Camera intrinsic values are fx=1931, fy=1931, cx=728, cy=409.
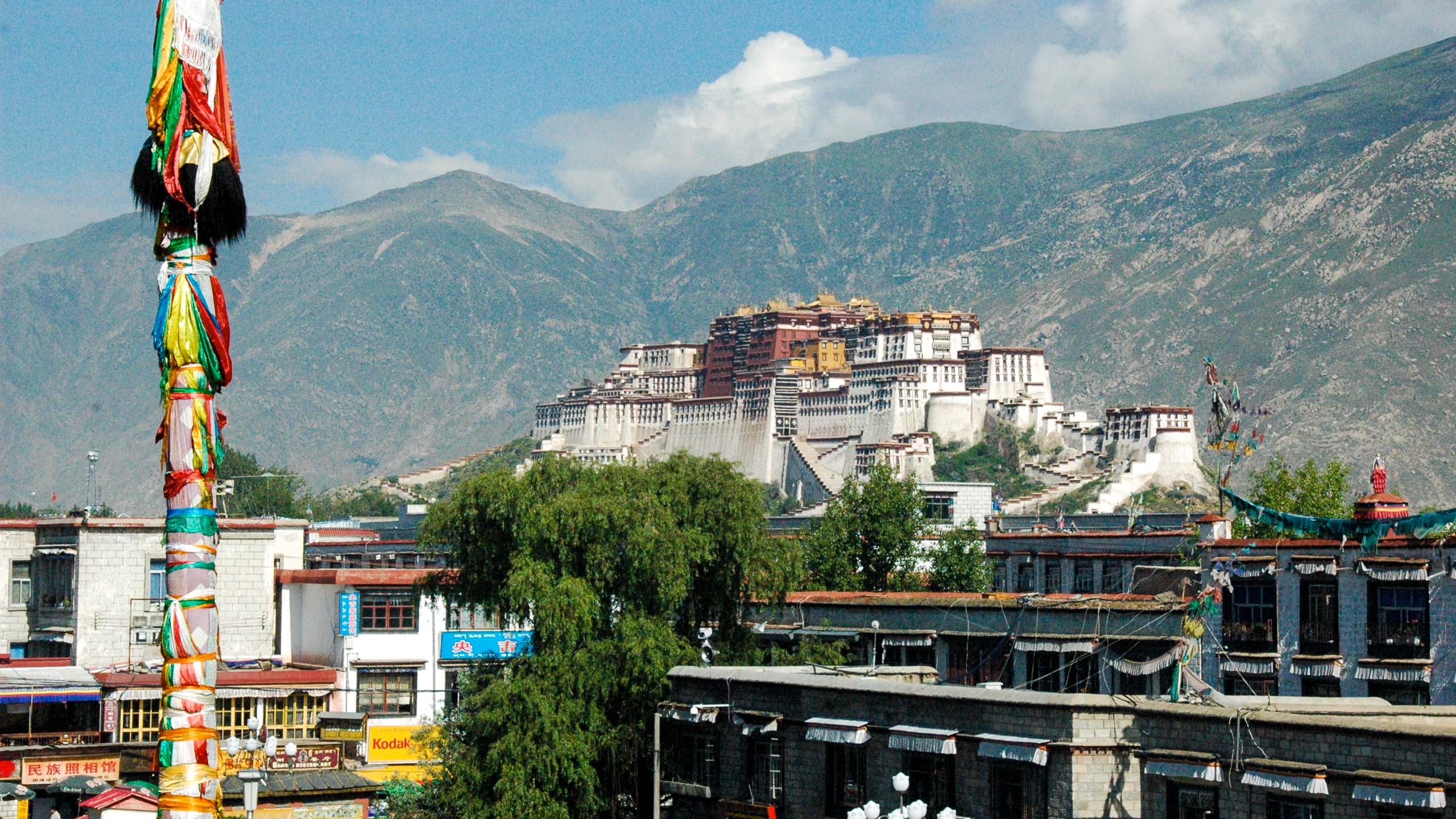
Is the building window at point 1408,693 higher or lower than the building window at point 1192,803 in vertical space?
higher

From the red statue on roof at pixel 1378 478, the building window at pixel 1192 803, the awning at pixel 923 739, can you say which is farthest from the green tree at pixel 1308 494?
the building window at pixel 1192 803

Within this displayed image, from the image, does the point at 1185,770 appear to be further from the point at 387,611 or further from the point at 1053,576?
the point at 1053,576

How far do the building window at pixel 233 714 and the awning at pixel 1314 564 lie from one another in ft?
74.7

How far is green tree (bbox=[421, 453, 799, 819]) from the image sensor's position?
117ft

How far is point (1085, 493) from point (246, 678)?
151 meters

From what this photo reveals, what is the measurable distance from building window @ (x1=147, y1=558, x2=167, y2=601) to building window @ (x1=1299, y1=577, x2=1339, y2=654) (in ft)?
96.4

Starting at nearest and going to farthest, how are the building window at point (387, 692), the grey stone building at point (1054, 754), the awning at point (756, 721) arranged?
the grey stone building at point (1054, 754) → the awning at point (756, 721) → the building window at point (387, 692)

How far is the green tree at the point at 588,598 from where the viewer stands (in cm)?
3572

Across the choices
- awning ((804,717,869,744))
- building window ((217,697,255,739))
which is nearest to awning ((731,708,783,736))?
awning ((804,717,869,744))

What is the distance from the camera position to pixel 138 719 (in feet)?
140

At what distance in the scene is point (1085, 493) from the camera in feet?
617

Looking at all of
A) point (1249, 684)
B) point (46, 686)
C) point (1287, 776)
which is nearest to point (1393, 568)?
point (1249, 684)

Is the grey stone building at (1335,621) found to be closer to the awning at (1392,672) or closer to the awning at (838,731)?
the awning at (1392,672)

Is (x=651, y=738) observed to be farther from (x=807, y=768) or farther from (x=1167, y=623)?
(x=1167, y=623)
